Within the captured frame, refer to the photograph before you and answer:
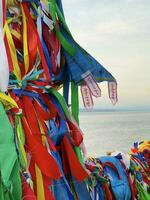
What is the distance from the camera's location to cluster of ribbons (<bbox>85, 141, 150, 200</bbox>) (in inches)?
44.7

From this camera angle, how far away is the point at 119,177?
4.04 feet

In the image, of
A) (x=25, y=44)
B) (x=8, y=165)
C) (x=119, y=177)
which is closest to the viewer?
(x=8, y=165)

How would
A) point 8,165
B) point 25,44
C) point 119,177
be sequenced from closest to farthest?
point 8,165, point 25,44, point 119,177

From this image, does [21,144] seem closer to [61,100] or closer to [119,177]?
[61,100]

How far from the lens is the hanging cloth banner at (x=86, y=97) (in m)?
0.88

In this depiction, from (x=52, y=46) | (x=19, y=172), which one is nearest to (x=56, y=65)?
(x=52, y=46)

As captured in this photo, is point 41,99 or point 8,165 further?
point 41,99

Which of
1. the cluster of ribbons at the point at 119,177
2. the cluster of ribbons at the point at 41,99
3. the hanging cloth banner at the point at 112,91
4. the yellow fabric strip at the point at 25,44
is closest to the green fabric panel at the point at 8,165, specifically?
the cluster of ribbons at the point at 41,99

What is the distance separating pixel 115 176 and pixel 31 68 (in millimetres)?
523

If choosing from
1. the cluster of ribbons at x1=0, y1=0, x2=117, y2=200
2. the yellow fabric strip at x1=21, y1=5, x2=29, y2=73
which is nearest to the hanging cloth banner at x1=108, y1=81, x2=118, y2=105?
the cluster of ribbons at x1=0, y1=0, x2=117, y2=200

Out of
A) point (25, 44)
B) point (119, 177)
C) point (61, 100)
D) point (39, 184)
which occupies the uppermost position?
point (25, 44)

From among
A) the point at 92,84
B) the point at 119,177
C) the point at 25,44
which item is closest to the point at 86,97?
the point at 92,84

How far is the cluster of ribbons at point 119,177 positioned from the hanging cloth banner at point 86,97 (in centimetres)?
24

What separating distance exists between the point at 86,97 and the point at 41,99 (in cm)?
9
